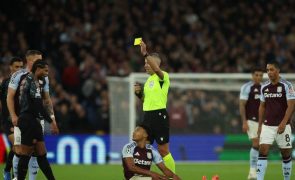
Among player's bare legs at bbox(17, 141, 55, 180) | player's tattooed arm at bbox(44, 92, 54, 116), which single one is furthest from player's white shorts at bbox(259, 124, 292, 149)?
player's bare legs at bbox(17, 141, 55, 180)

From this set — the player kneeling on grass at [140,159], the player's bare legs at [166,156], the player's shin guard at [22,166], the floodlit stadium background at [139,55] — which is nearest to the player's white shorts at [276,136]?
the player's bare legs at [166,156]

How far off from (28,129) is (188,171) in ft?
20.7

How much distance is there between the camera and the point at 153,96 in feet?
41.9

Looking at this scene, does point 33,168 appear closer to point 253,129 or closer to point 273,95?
point 273,95

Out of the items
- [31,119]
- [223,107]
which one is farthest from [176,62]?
[31,119]

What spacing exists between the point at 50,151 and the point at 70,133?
2.31 feet

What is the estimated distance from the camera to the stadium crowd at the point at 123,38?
2238 centimetres

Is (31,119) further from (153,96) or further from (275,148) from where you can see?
(275,148)

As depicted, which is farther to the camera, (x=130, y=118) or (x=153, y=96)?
(x=130, y=118)

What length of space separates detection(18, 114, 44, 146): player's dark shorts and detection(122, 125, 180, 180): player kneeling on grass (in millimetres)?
1354

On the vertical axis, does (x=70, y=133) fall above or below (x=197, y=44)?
below

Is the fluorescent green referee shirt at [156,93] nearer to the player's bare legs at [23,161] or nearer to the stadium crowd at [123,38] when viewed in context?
the player's bare legs at [23,161]

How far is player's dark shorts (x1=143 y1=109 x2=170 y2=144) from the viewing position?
41.7ft

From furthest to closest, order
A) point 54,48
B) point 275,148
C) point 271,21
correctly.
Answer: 1. point 271,21
2. point 54,48
3. point 275,148
